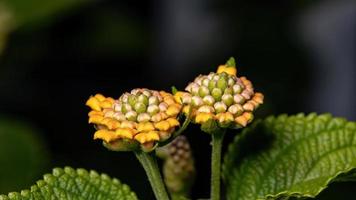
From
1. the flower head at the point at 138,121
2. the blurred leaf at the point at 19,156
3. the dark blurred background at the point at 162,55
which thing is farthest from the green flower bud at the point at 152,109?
the dark blurred background at the point at 162,55

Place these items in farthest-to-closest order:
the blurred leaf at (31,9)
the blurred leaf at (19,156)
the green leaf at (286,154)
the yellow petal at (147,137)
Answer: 1. the blurred leaf at (31,9)
2. the blurred leaf at (19,156)
3. the green leaf at (286,154)
4. the yellow petal at (147,137)

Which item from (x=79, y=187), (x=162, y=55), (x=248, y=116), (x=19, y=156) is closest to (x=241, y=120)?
(x=248, y=116)

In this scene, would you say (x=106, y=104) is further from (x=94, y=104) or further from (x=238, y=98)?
(x=238, y=98)

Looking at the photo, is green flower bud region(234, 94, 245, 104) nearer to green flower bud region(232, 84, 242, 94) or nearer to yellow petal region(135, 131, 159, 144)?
green flower bud region(232, 84, 242, 94)

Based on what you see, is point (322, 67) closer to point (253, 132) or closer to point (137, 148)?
point (253, 132)

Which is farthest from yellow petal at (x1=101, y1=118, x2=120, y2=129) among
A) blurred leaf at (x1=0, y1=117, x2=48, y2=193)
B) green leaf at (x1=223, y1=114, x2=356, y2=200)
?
blurred leaf at (x1=0, y1=117, x2=48, y2=193)

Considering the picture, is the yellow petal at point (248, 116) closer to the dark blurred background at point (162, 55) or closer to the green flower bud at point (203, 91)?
the green flower bud at point (203, 91)

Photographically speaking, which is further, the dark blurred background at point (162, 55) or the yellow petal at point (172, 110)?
the dark blurred background at point (162, 55)

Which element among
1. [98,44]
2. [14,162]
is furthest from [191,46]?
[14,162]
